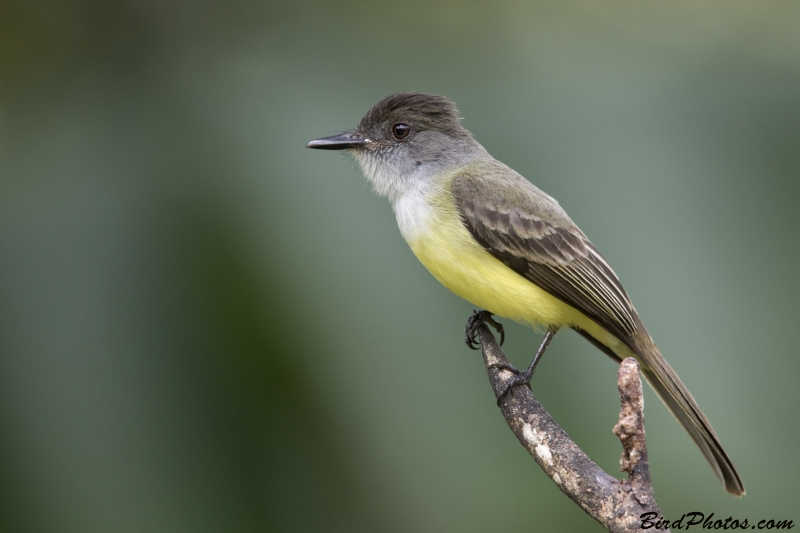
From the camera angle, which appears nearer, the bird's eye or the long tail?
the long tail

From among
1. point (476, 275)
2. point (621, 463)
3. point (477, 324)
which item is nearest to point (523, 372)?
point (476, 275)

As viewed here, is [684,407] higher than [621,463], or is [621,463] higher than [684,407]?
[621,463]

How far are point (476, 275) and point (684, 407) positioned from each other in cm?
76

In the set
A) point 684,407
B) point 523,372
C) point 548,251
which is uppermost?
point 548,251

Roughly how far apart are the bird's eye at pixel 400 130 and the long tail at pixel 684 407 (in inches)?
45.4

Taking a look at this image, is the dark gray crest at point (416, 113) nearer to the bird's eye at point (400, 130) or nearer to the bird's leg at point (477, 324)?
the bird's eye at point (400, 130)

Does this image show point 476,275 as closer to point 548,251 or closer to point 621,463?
point 548,251

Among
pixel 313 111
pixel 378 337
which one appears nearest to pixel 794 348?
pixel 378 337

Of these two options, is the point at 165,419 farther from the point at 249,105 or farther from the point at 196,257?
the point at 249,105

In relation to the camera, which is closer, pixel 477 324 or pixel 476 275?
pixel 476 275

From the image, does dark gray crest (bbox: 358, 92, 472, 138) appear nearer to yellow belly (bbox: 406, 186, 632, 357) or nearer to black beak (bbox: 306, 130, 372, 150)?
black beak (bbox: 306, 130, 372, 150)

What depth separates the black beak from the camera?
9.85 feet

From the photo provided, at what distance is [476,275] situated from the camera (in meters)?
2.77

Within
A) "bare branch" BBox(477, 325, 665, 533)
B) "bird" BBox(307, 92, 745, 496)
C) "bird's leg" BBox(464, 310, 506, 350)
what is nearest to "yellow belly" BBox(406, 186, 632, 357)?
"bird" BBox(307, 92, 745, 496)
